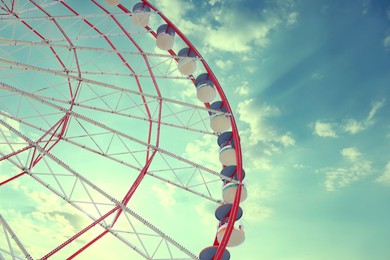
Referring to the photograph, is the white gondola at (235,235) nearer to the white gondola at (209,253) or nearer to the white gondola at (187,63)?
the white gondola at (209,253)

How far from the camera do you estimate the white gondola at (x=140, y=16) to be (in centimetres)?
1538

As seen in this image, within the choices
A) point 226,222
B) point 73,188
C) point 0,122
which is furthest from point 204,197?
point 0,122

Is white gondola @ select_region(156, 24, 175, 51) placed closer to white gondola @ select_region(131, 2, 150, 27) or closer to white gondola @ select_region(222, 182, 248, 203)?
white gondola @ select_region(131, 2, 150, 27)

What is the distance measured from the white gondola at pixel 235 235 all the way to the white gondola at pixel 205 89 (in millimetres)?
6007

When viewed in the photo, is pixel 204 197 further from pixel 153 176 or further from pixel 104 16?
pixel 104 16

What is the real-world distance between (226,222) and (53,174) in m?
Result: 5.14

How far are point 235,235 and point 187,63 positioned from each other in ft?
25.3

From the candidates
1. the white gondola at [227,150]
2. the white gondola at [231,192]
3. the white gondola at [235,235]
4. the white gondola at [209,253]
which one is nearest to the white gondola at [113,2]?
the white gondola at [227,150]

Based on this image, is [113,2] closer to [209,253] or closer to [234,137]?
[234,137]

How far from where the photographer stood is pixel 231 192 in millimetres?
11766

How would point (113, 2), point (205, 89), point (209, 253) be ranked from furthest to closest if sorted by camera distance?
point (113, 2) → point (205, 89) → point (209, 253)

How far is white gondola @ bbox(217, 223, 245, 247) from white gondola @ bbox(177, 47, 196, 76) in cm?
731

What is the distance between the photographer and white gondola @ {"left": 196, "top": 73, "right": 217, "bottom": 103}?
14.9m

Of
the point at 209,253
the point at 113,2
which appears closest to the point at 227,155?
the point at 209,253
